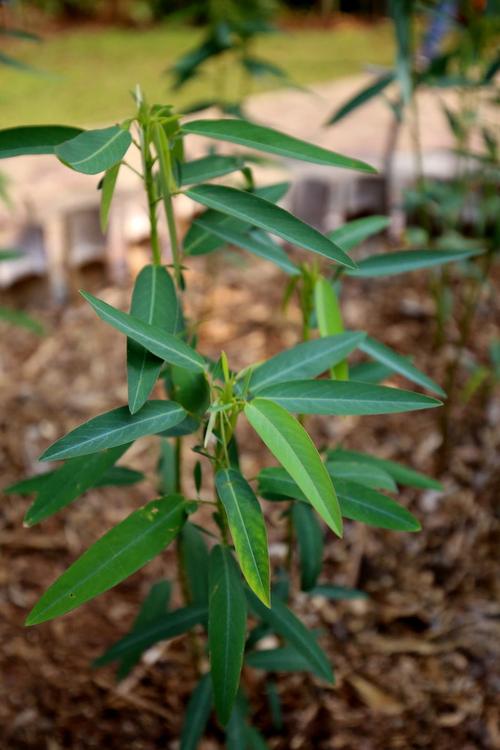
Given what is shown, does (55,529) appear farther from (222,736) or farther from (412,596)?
(412,596)

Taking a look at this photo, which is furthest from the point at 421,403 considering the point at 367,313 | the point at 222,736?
the point at 367,313

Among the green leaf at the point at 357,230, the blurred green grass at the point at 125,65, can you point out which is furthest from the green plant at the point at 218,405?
the blurred green grass at the point at 125,65

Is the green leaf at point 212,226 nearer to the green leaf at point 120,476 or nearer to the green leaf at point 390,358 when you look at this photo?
Result: the green leaf at point 390,358

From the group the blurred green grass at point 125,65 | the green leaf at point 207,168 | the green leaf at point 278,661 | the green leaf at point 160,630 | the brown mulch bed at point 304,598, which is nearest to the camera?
the green leaf at point 207,168

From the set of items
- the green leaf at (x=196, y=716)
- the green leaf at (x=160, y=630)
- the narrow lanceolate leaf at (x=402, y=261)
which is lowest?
the green leaf at (x=196, y=716)

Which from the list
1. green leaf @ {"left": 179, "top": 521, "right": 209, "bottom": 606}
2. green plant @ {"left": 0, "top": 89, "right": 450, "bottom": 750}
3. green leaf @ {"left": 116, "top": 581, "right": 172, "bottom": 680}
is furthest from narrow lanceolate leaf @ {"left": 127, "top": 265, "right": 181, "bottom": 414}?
green leaf @ {"left": 116, "top": 581, "right": 172, "bottom": 680}
